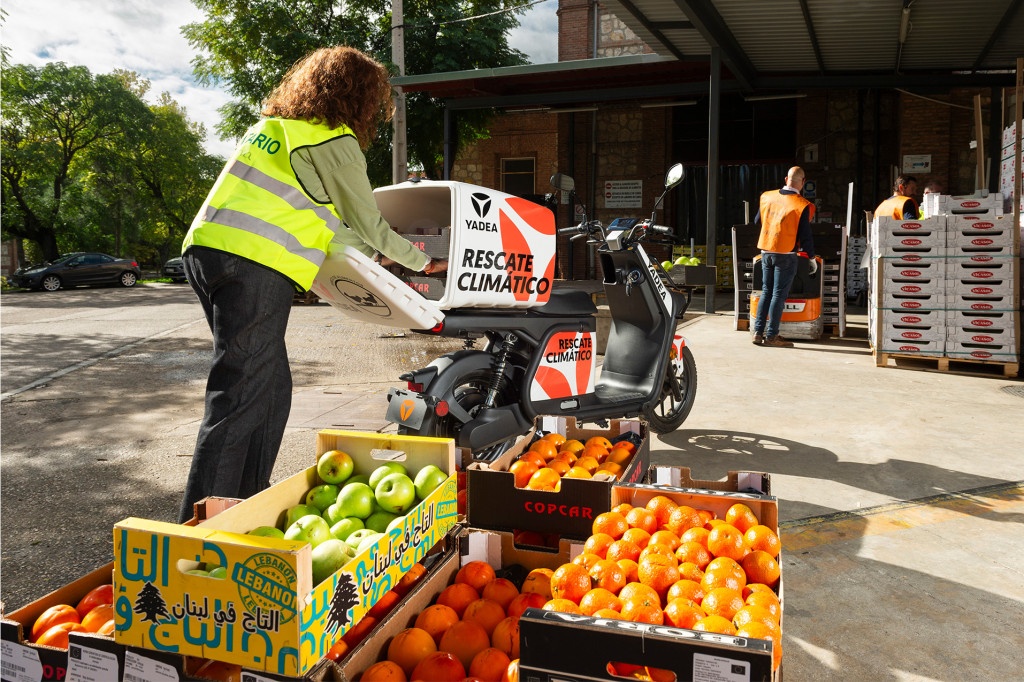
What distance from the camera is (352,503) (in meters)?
2.13

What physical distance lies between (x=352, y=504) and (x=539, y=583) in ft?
1.84

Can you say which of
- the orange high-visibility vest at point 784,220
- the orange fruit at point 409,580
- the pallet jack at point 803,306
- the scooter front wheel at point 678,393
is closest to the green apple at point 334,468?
the orange fruit at point 409,580

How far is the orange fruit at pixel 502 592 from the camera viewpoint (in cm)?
199

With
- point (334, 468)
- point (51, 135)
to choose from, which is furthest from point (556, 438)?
point (51, 135)

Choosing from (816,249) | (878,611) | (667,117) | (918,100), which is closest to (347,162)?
(878,611)

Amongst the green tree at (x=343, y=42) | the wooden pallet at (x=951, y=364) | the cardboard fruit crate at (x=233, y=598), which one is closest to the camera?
the cardboard fruit crate at (x=233, y=598)

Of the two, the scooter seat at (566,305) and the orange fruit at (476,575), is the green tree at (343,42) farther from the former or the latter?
the orange fruit at (476,575)

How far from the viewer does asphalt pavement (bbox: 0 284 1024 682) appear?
2461 millimetres

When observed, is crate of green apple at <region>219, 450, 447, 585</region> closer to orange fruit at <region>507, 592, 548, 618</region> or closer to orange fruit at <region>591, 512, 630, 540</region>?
orange fruit at <region>507, 592, 548, 618</region>

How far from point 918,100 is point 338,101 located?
56.5 ft

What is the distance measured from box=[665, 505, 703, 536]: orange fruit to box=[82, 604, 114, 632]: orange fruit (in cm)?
142

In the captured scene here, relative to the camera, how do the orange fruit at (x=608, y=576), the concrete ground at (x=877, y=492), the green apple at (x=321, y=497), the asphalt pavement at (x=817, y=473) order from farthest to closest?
the asphalt pavement at (x=817, y=473) → the concrete ground at (x=877, y=492) → the green apple at (x=321, y=497) → the orange fruit at (x=608, y=576)

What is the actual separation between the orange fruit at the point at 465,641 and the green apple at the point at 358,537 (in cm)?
30

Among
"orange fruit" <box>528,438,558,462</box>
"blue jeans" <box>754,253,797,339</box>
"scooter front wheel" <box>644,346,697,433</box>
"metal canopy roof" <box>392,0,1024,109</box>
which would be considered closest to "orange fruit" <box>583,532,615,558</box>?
Result: "orange fruit" <box>528,438,558,462</box>
